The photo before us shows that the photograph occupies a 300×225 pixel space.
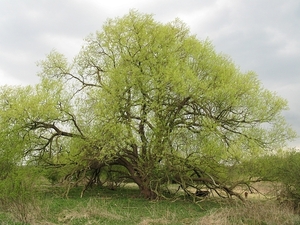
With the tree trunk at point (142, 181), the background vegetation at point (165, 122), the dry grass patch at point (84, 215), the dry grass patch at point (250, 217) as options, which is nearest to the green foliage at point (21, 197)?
the dry grass patch at point (84, 215)

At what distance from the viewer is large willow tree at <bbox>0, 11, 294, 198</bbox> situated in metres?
19.7

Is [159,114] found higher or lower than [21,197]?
higher

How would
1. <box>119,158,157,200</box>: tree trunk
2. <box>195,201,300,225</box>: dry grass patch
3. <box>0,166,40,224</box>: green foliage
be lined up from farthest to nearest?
1. <box>119,158,157,200</box>: tree trunk
2. <box>195,201,300,225</box>: dry grass patch
3. <box>0,166,40,224</box>: green foliage

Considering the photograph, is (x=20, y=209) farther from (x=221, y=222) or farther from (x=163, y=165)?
(x=163, y=165)

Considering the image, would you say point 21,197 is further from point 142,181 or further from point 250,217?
point 142,181

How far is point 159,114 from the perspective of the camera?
2045cm

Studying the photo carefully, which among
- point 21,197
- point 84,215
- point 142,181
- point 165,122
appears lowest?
point 84,215

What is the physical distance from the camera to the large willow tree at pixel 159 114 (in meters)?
19.7

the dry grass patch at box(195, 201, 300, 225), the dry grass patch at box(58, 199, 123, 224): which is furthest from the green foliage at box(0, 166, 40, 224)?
the dry grass patch at box(195, 201, 300, 225)

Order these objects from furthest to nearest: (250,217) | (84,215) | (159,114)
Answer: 1. (159,114)
2. (250,217)
3. (84,215)

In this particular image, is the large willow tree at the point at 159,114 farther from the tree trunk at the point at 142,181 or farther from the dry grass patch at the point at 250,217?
the dry grass patch at the point at 250,217

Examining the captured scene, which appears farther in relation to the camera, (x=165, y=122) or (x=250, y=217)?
(x=165, y=122)

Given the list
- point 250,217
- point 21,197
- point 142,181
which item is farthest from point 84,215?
point 142,181

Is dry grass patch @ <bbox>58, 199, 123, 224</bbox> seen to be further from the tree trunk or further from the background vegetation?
the tree trunk
